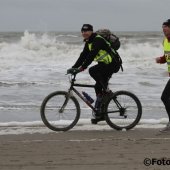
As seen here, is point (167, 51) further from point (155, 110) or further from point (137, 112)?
point (155, 110)

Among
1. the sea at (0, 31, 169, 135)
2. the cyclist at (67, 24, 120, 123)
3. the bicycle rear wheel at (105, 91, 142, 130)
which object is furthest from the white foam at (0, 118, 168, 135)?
the cyclist at (67, 24, 120, 123)

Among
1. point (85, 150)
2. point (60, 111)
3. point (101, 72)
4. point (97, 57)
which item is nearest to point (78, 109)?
point (60, 111)

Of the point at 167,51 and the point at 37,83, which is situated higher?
the point at 167,51

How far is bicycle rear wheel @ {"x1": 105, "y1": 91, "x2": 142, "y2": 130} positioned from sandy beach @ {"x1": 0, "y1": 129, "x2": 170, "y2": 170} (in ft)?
0.85

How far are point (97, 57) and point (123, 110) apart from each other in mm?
1028

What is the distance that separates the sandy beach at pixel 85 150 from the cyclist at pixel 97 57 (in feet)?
2.97

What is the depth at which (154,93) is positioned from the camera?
1376cm

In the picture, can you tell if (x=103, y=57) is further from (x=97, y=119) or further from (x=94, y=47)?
(x=97, y=119)

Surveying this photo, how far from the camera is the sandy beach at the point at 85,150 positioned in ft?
17.5

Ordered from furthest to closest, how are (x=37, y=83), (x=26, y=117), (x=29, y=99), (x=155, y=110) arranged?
1. (x=37, y=83)
2. (x=29, y=99)
3. (x=155, y=110)
4. (x=26, y=117)

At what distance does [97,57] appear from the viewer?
7.77m

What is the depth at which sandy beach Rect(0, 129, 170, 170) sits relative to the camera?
5.33 metres

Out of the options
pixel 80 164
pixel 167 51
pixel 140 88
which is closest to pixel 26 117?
pixel 167 51

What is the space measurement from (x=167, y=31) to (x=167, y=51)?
340 mm
